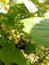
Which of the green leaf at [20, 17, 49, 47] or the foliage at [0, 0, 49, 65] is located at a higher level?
the green leaf at [20, 17, 49, 47]

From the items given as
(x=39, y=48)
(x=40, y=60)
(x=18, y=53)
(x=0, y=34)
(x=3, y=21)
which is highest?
(x=3, y=21)

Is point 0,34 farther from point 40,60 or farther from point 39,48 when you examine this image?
point 40,60

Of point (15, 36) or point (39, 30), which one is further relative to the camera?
point (15, 36)

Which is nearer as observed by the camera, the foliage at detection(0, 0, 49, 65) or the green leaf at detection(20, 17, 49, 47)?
the green leaf at detection(20, 17, 49, 47)

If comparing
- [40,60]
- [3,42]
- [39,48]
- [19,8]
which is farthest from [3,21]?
[40,60]

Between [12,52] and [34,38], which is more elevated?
[34,38]

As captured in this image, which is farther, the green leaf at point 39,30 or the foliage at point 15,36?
the foliage at point 15,36

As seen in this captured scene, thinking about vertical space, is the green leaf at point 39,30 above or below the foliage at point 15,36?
above

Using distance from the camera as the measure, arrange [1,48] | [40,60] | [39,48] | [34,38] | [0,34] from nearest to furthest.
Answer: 1. [34,38]
2. [0,34]
3. [1,48]
4. [39,48]
5. [40,60]

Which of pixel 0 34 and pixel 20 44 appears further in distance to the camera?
pixel 20 44

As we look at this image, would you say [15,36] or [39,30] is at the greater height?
[39,30]

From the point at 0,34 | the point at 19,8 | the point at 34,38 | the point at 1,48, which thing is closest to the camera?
the point at 34,38
